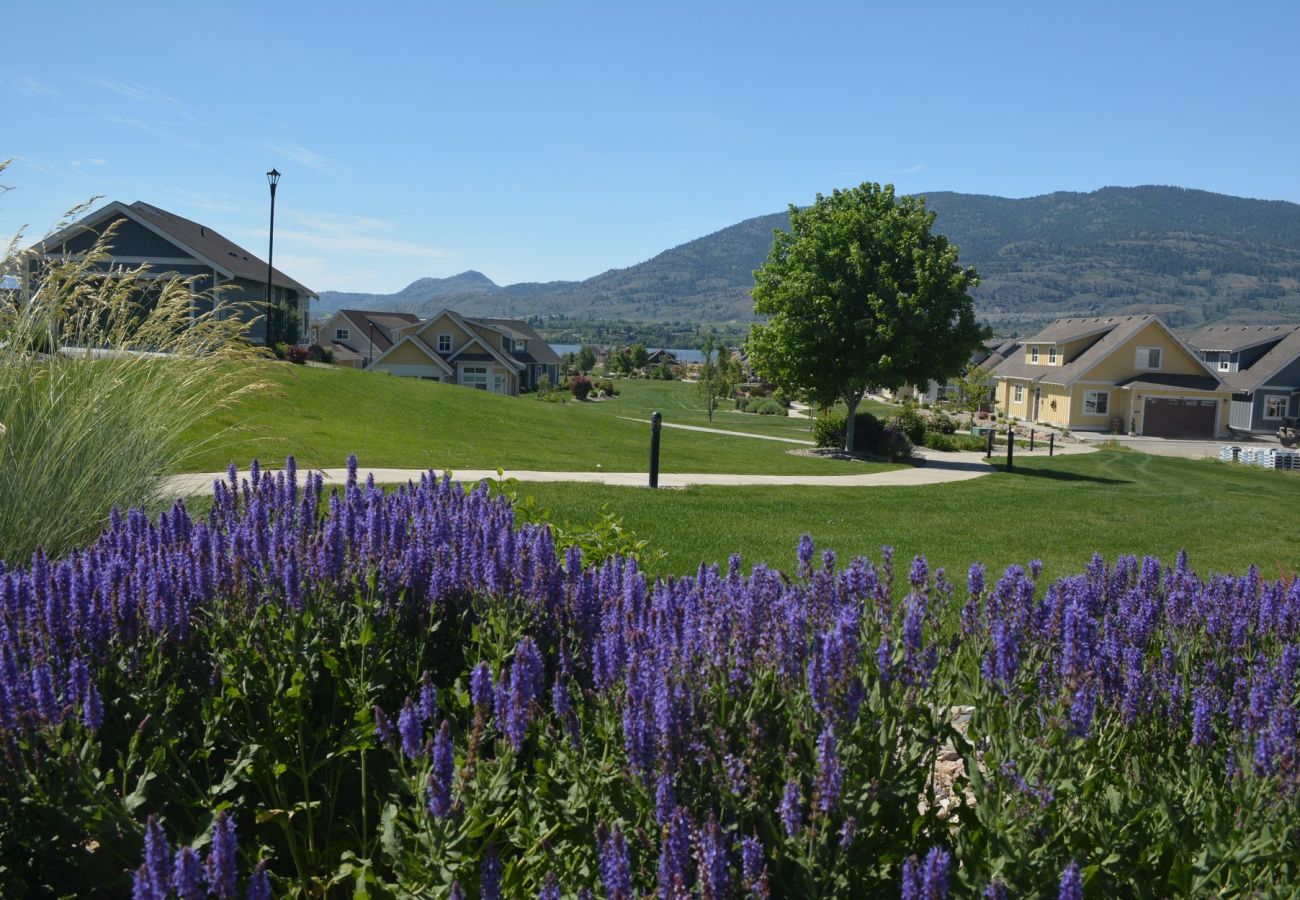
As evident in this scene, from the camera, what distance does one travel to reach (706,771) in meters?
2.83

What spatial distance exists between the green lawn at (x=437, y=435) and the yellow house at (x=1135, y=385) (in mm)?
Answer: 31728

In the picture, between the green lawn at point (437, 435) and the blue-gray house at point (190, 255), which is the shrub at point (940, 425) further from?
the blue-gray house at point (190, 255)

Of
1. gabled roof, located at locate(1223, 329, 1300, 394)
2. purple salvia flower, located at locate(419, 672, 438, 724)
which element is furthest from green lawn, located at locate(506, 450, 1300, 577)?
gabled roof, located at locate(1223, 329, 1300, 394)

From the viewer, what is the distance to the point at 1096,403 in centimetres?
5794

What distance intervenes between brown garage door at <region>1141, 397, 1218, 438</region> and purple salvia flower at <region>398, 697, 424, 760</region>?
202ft

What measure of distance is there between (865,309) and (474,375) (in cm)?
4210

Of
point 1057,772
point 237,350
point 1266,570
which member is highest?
point 237,350

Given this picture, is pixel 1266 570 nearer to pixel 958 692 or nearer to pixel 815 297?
pixel 958 692

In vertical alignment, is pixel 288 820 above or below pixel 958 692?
below

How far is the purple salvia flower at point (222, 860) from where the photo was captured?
201 centimetres

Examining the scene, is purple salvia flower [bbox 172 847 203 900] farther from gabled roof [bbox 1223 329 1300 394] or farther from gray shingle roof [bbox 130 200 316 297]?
gabled roof [bbox 1223 329 1300 394]

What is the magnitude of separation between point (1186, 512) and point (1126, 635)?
52.1 feet

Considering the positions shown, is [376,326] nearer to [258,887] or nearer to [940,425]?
[940,425]

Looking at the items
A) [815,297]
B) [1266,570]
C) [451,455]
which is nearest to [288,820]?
[1266,570]
